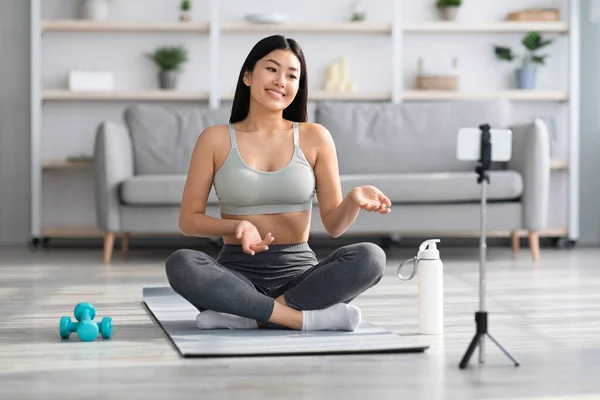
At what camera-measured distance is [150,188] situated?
489 cm

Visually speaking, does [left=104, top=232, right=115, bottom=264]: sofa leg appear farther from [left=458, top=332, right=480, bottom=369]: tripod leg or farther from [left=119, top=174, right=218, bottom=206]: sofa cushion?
[left=458, top=332, right=480, bottom=369]: tripod leg

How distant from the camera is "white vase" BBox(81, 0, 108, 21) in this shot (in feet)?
19.3

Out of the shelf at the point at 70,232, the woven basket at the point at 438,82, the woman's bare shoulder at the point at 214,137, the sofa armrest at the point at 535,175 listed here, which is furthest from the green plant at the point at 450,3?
the woman's bare shoulder at the point at 214,137

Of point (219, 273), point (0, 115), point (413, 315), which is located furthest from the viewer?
point (0, 115)

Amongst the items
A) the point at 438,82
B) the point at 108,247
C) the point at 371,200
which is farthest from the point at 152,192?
the point at 371,200

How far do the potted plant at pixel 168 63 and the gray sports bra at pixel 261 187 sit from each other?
3.30 meters

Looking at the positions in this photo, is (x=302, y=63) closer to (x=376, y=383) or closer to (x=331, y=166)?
(x=331, y=166)

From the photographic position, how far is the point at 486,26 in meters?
5.96

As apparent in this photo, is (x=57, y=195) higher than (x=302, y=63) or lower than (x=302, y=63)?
lower

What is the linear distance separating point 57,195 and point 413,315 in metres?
3.58

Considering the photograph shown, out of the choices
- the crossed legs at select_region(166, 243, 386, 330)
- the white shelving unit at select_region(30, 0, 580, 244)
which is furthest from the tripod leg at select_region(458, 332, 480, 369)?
the white shelving unit at select_region(30, 0, 580, 244)

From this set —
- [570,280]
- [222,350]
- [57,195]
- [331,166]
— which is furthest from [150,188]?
[222,350]

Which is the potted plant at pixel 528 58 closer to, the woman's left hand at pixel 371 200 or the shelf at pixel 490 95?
the shelf at pixel 490 95

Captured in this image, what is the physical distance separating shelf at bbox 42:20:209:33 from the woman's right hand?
3.63m
